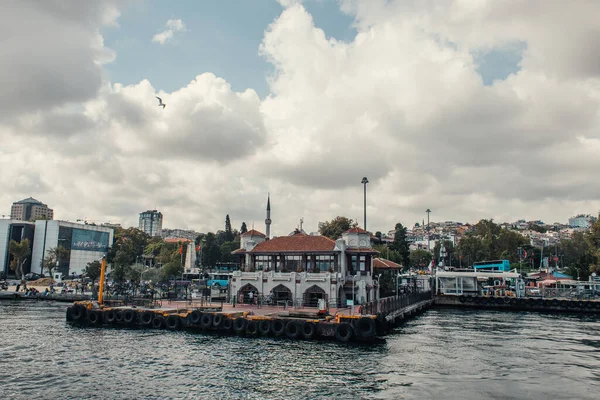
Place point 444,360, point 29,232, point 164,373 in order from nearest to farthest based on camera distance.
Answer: point 164,373 < point 444,360 < point 29,232

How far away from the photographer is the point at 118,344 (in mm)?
33188

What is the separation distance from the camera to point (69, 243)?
112062 mm

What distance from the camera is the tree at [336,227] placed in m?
86.9

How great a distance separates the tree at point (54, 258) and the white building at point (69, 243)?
1697mm

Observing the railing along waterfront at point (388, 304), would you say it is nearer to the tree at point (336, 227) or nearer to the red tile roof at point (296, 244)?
the red tile roof at point (296, 244)

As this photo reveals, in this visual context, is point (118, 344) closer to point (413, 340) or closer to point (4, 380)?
point (4, 380)

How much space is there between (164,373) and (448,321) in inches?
1366

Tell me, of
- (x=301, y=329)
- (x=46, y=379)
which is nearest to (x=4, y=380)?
(x=46, y=379)

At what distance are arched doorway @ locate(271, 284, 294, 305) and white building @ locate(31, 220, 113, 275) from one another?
8050cm

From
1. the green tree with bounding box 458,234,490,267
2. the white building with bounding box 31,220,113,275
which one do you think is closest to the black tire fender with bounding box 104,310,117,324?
the white building with bounding box 31,220,113,275

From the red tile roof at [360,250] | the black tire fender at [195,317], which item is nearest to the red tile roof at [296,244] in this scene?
the red tile roof at [360,250]

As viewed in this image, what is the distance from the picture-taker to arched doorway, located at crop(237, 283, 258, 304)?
2050 inches

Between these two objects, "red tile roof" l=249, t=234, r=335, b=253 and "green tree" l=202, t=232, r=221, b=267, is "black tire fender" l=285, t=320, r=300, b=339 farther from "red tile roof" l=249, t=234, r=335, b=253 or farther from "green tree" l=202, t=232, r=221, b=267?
"green tree" l=202, t=232, r=221, b=267

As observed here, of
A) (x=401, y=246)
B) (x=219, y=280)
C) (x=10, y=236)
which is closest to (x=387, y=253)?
(x=401, y=246)
